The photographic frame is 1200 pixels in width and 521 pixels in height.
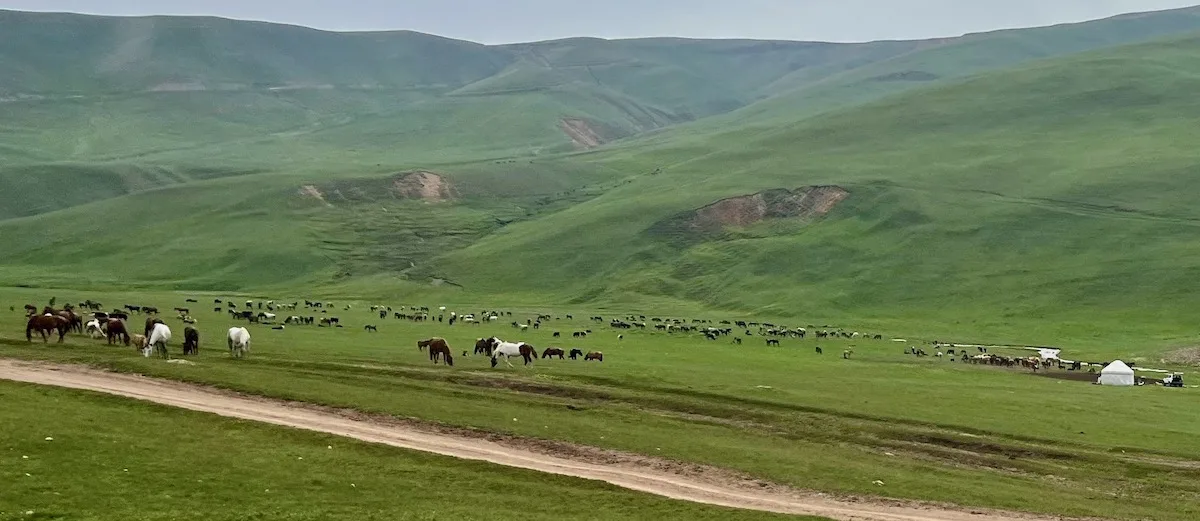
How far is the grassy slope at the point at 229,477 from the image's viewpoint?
22.6 metres

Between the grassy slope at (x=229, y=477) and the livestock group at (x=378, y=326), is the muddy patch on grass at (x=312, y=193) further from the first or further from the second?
the grassy slope at (x=229, y=477)

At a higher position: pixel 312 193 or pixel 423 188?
pixel 423 188

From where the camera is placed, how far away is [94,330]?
51.9 meters

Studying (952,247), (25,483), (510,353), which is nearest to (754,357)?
(510,353)

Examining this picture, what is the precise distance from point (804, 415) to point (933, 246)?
339 ft

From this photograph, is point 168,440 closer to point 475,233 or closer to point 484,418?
point 484,418

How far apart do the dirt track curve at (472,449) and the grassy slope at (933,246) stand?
7865 centimetres

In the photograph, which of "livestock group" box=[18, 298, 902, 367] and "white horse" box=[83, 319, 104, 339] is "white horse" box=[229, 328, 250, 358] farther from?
"white horse" box=[83, 319, 104, 339]

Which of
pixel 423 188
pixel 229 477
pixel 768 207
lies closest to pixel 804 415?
pixel 229 477

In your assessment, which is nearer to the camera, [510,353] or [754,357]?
[510,353]

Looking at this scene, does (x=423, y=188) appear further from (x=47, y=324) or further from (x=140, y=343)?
(x=140, y=343)

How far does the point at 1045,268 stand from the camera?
126m

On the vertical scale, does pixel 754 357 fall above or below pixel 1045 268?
below

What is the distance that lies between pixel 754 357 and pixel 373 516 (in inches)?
1923
